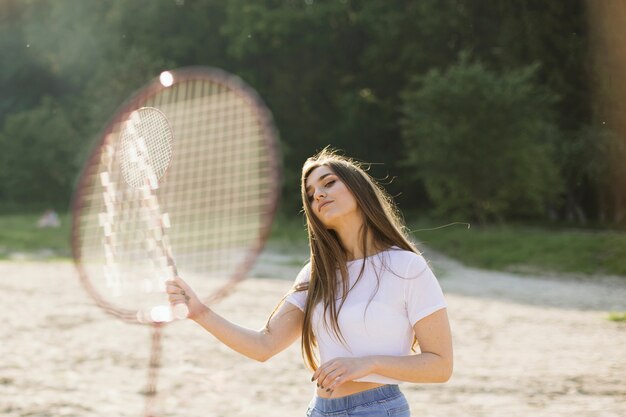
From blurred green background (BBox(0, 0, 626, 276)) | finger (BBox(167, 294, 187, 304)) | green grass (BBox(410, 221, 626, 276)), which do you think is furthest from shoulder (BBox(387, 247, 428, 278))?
blurred green background (BBox(0, 0, 626, 276))

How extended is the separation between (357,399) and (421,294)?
312 mm

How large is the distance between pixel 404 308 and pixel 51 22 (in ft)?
132

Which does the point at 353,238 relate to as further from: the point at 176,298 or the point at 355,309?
the point at 176,298

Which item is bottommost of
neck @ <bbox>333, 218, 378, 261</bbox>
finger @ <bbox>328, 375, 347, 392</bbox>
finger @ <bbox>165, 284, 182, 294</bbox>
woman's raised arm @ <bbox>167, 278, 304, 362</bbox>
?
finger @ <bbox>328, 375, 347, 392</bbox>

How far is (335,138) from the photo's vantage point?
3058cm

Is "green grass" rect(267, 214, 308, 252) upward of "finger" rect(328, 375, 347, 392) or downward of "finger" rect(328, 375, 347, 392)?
downward

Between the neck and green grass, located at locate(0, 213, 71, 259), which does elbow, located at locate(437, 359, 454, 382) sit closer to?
the neck

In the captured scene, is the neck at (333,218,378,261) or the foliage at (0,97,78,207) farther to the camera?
the foliage at (0,97,78,207)

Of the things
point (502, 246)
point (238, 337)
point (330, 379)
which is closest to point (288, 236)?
point (502, 246)

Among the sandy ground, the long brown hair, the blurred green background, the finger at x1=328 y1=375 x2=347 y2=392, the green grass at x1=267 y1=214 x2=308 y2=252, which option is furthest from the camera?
the green grass at x1=267 y1=214 x2=308 y2=252

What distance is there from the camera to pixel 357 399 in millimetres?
1991

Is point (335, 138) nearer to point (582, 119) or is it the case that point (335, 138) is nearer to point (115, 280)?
point (582, 119)

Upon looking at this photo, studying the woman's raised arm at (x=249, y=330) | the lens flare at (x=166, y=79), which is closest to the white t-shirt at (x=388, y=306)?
the woman's raised arm at (x=249, y=330)

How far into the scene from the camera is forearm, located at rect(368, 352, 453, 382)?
190 cm
